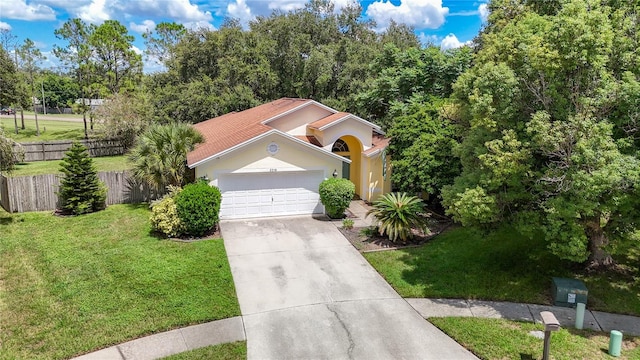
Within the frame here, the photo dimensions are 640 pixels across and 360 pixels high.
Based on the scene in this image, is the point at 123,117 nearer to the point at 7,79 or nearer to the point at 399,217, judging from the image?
the point at 7,79

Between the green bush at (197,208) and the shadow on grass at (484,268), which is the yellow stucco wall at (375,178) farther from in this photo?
the green bush at (197,208)

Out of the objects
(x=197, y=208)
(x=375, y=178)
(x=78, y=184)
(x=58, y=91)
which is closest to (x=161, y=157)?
(x=197, y=208)

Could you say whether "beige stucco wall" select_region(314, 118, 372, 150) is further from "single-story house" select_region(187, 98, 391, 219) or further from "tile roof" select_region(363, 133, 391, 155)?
"tile roof" select_region(363, 133, 391, 155)

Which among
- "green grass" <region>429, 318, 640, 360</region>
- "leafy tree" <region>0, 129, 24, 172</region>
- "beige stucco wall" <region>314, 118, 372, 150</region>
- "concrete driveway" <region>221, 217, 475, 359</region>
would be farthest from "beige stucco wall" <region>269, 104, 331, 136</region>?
"green grass" <region>429, 318, 640, 360</region>

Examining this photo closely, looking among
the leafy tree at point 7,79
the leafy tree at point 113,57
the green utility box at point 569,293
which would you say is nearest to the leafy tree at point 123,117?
the leafy tree at point 7,79

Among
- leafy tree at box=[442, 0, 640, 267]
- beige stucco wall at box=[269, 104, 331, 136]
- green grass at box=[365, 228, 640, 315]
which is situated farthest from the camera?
beige stucco wall at box=[269, 104, 331, 136]

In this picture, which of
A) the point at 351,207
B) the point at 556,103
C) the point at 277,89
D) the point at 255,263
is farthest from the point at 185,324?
the point at 277,89

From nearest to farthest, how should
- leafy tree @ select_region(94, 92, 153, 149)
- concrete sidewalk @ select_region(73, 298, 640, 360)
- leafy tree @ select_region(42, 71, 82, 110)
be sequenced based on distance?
1. concrete sidewalk @ select_region(73, 298, 640, 360)
2. leafy tree @ select_region(94, 92, 153, 149)
3. leafy tree @ select_region(42, 71, 82, 110)
